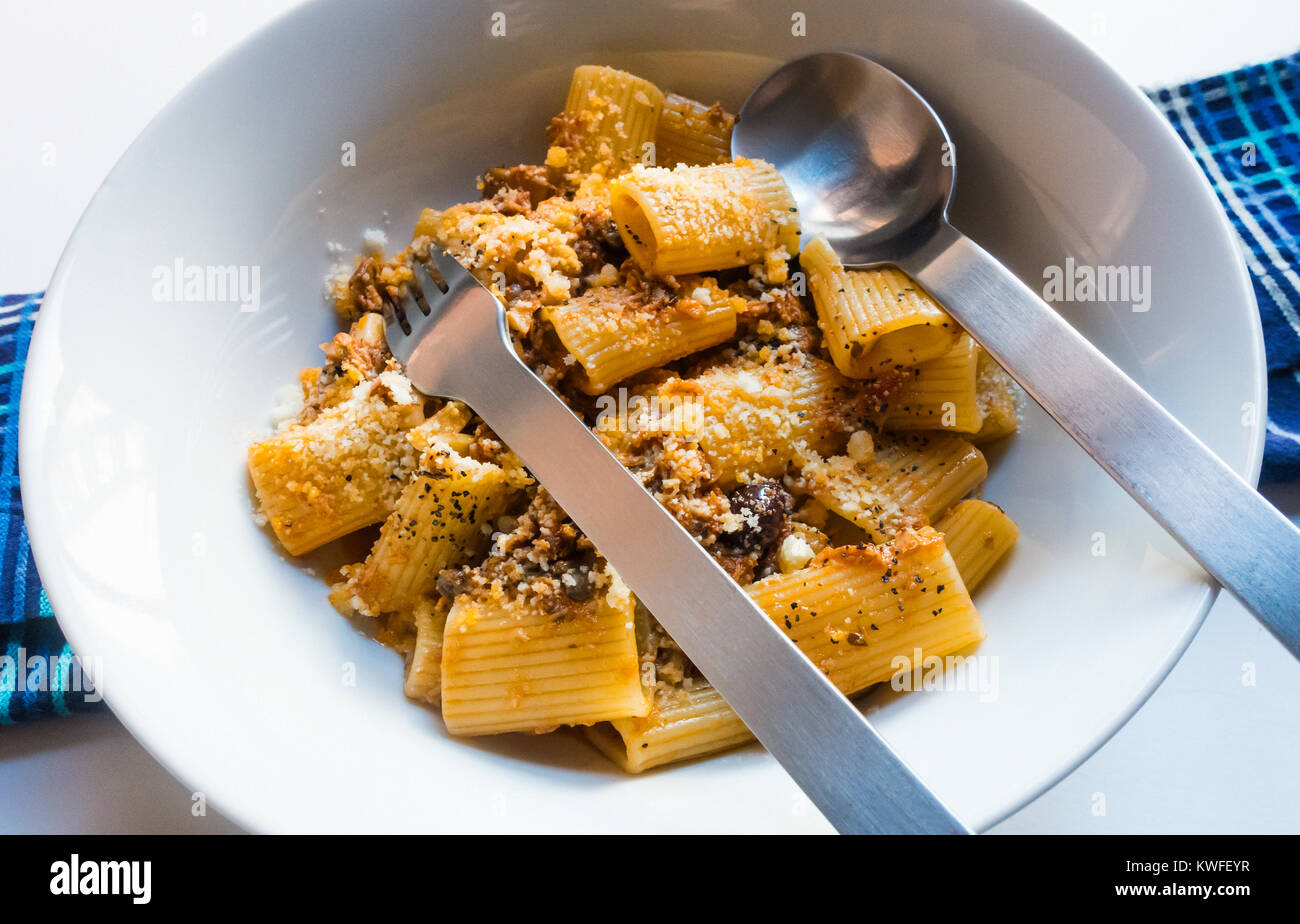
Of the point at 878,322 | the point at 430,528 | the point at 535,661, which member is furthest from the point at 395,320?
the point at 878,322

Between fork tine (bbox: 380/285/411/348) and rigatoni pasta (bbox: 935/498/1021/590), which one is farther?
fork tine (bbox: 380/285/411/348)

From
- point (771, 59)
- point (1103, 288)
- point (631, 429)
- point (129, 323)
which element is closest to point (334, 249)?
point (129, 323)

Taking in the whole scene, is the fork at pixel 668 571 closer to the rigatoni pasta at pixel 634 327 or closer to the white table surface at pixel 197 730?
the rigatoni pasta at pixel 634 327

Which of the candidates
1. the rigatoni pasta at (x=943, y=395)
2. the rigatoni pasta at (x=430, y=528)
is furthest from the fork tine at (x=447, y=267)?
the rigatoni pasta at (x=943, y=395)

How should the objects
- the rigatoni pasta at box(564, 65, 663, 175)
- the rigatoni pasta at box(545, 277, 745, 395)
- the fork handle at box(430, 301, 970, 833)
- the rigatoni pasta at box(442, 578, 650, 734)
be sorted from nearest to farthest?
the fork handle at box(430, 301, 970, 833)
the rigatoni pasta at box(442, 578, 650, 734)
the rigatoni pasta at box(545, 277, 745, 395)
the rigatoni pasta at box(564, 65, 663, 175)

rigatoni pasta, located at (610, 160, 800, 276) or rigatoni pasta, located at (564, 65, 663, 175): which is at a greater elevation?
rigatoni pasta, located at (564, 65, 663, 175)

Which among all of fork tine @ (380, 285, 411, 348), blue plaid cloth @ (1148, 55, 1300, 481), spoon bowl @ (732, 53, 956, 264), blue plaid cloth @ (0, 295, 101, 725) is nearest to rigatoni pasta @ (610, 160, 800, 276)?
spoon bowl @ (732, 53, 956, 264)

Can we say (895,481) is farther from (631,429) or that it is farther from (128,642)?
(128,642)

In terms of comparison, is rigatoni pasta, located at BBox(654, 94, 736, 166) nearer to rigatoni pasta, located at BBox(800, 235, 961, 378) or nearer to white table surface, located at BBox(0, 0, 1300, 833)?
rigatoni pasta, located at BBox(800, 235, 961, 378)

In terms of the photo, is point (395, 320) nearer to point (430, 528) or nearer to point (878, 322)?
point (430, 528)
